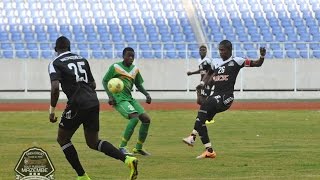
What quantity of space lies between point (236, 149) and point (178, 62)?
22.8 m

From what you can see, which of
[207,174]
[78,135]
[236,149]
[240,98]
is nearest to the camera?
[207,174]

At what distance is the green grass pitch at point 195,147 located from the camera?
13484mm

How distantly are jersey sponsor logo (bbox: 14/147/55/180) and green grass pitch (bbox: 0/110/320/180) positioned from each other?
1.56 feet

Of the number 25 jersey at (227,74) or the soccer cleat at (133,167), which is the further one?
the number 25 jersey at (227,74)

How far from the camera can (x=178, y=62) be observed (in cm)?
4034

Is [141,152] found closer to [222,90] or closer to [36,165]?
[222,90]

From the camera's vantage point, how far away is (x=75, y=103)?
485 inches

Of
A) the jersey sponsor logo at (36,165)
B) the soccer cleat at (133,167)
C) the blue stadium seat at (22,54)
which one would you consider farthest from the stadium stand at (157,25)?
the jersey sponsor logo at (36,165)

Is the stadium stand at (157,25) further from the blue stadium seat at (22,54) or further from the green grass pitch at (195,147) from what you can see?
the green grass pitch at (195,147)

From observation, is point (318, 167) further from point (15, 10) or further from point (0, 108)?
point (15, 10)

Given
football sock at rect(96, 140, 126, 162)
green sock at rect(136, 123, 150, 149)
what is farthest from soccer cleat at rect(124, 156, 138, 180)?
green sock at rect(136, 123, 150, 149)

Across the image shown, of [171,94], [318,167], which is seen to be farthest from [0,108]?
[318,167]

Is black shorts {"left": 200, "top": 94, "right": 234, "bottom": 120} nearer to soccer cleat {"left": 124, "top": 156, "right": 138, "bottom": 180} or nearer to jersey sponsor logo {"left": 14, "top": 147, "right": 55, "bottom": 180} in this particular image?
soccer cleat {"left": 124, "top": 156, "right": 138, "bottom": 180}

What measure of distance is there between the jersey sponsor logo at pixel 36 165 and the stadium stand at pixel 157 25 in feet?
105
